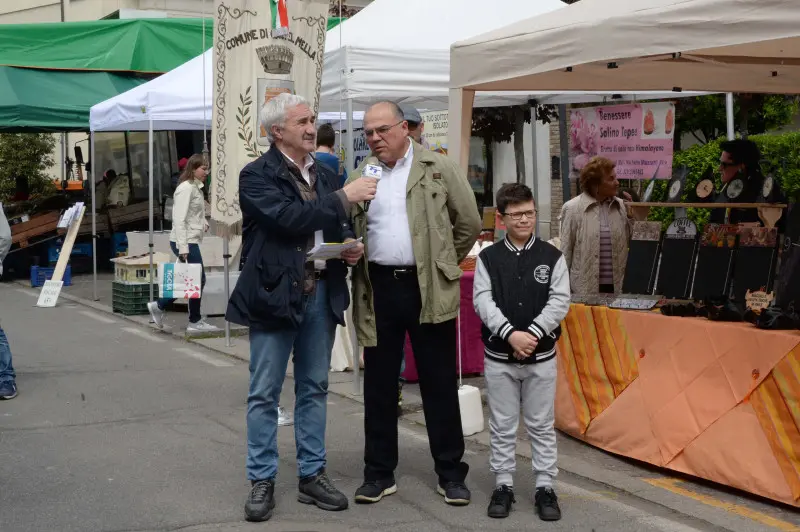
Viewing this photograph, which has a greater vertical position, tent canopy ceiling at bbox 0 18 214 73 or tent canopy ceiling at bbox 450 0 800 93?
tent canopy ceiling at bbox 0 18 214 73

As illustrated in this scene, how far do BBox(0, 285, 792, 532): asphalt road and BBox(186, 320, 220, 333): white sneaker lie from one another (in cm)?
193

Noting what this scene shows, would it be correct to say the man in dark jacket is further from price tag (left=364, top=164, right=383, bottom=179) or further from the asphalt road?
the asphalt road

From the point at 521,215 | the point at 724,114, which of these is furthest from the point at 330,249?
the point at 724,114

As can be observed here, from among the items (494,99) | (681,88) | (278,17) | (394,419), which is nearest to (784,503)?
(394,419)

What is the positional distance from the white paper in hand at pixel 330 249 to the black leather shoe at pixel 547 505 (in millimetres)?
1500

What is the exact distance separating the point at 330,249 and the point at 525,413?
4.19ft

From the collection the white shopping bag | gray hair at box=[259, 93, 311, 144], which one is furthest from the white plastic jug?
the white shopping bag

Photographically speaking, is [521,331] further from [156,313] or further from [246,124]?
[156,313]

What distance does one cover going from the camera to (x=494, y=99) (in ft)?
33.4

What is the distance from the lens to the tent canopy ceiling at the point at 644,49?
4.97m

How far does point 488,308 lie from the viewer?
509 cm

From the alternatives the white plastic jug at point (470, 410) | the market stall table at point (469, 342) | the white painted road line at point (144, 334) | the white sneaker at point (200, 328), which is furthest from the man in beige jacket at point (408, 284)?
the white sneaker at point (200, 328)

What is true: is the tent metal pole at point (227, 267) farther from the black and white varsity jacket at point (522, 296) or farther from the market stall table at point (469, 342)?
the black and white varsity jacket at point (522, 296)

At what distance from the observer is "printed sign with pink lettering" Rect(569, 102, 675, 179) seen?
344 inches
